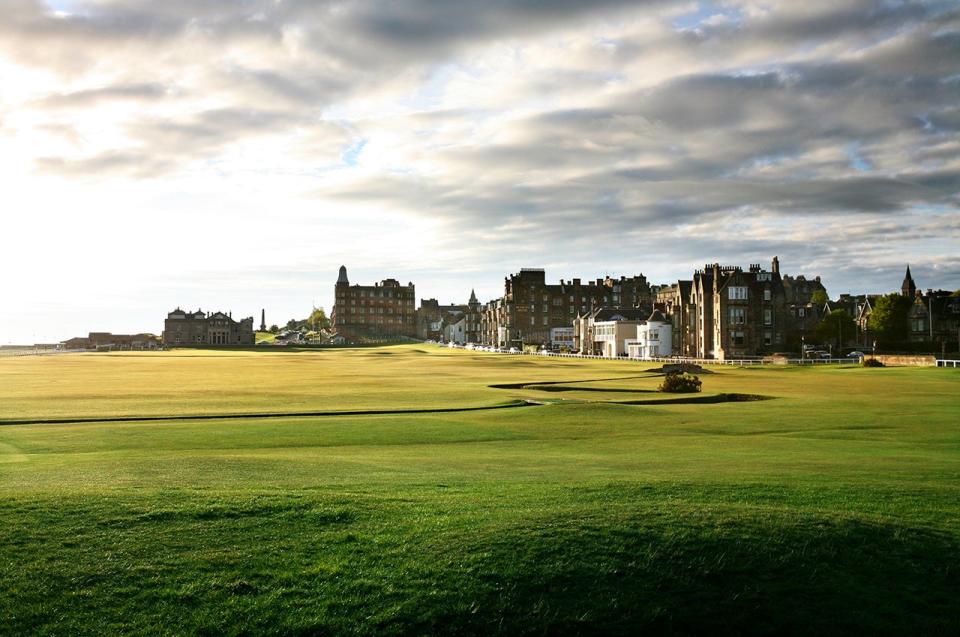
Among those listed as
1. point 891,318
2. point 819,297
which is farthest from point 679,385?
point 819,297

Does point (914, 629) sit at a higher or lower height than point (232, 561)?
lower

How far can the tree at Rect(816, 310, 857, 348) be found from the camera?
418 feet

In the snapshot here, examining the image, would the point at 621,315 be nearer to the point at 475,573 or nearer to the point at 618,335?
the point at 618,335

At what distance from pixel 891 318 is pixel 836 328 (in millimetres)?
7991

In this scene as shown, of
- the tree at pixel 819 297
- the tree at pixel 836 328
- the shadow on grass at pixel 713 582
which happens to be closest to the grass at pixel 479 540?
the shadow on grass at pixel 713 582

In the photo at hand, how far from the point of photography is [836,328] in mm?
127125

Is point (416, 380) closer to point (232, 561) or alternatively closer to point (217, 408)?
point (217, 408)

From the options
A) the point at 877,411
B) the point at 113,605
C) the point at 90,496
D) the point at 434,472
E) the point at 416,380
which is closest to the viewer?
the point at 113,605

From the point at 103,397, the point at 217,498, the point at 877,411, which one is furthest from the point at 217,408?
the point at 877,411

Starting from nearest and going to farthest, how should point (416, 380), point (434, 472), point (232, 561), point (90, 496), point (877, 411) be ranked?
point (232, 561) → point (90, 496) → point (434, 472) → point (877, 411) → point (416, 380)

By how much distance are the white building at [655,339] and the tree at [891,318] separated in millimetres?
31367

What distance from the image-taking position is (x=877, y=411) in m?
40.2

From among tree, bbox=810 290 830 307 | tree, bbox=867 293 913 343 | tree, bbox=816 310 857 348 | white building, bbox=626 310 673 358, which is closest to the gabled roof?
white building, bbox=626 310 673 358

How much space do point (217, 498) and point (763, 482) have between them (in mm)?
12081
